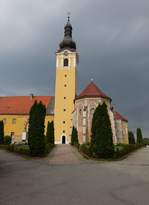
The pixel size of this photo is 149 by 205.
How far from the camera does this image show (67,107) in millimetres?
49562

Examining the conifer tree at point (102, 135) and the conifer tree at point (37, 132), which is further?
the conifer tree at point (37, 132)

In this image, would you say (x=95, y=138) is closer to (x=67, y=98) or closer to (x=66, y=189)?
(x=66, y=189)

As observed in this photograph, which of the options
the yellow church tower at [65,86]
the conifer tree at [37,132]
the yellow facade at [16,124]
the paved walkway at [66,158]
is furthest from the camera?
the yellow facade at [16,124]

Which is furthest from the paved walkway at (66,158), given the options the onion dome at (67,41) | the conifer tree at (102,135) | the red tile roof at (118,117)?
the onion dome at (67,41)

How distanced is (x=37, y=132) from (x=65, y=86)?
28.8 meters

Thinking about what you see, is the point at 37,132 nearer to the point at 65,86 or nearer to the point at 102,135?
the point at 102,135

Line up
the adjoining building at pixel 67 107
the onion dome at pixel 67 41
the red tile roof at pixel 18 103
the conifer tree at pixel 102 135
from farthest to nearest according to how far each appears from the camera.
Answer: the red tile roof at pixel 18 103, the onion dome at pixel 67 41, the adjoining building at pixel 67 107, the conifer tree at pixel 102 135

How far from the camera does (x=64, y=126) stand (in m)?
48.9

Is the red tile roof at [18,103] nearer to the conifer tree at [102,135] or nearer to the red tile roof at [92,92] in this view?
the red tile roof at [92,92]

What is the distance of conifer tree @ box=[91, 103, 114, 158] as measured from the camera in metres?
21.1

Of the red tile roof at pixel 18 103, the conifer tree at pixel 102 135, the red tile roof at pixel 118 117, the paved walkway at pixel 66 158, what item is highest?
the red tile roof at pixel 18 103

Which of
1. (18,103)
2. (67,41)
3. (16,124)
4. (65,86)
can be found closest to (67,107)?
(65,86)

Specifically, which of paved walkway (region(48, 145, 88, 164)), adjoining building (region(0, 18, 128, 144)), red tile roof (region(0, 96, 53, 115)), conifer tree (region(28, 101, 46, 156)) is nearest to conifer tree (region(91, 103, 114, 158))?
paved walkway (region(48, 145, 88, 164))

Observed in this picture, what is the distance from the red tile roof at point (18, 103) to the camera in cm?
5566
